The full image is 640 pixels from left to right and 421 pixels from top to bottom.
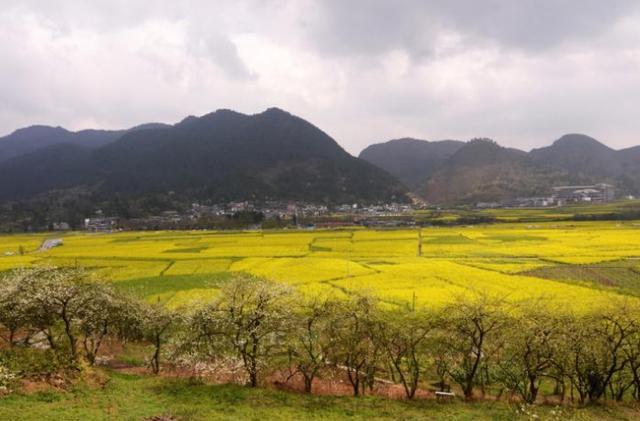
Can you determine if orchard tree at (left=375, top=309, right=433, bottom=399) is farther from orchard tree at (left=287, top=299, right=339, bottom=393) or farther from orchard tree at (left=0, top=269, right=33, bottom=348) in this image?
orchard tree at (left=0, top=269, right=33, bottom=348)

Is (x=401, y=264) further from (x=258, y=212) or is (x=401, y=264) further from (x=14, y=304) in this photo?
(x=258, y=212)

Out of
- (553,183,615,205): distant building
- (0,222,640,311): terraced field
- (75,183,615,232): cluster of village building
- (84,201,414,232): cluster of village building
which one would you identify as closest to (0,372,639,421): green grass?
(0,222,640,311): terraced field

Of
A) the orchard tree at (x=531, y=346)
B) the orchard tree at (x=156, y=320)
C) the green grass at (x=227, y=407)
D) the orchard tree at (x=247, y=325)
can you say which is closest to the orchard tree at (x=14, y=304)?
the orchard tree at (x=156, y=320)

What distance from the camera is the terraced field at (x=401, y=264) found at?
33.1 m

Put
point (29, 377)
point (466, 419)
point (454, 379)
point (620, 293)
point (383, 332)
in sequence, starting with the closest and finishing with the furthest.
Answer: point (466, 419), point (29, 377), point (383, 332), point (454, 379), point (620, 293)

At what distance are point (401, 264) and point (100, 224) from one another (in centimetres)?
11563

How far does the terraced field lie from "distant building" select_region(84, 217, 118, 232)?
54892 mm

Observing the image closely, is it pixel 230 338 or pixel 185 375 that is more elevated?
pixel 230 338

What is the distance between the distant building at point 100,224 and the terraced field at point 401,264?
2161 inches

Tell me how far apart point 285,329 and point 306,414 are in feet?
12.2

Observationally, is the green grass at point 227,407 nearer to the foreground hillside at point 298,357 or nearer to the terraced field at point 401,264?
the foreground hillside at point 298,357

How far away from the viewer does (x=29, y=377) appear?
16312mm

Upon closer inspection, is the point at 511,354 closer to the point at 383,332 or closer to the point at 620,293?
the point at 383,332

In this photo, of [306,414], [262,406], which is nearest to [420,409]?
A: [306,414]
